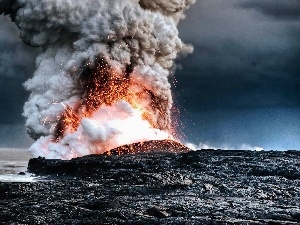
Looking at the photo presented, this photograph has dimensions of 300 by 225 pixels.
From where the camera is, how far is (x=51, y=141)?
5784 centimetres

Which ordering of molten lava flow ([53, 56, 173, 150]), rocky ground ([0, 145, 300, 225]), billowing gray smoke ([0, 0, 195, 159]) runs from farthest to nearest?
molten lava flow ([53, 56, 173, 150])
billowing gray smoke ([0, 0, 195, 159])
rocky ground ([0, 145, 300, 225])

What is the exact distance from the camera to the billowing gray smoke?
56.2 m

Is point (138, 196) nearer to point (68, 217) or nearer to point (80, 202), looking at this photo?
point (80, 202)

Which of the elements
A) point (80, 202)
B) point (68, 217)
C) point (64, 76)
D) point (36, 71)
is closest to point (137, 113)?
point (64, 76)

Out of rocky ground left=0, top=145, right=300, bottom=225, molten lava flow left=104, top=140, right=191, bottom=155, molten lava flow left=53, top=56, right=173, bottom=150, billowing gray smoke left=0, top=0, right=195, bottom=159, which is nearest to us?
rocky ground left=0, top=145, right=300, bottom=225

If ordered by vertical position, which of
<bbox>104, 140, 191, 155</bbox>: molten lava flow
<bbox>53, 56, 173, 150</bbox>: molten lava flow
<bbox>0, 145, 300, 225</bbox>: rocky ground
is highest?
<bbox>53, 56, 173, 150</bbox>: molten lava flow

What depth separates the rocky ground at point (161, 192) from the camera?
19062 mm

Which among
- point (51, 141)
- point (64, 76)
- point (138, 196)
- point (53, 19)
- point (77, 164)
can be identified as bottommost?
point (138, 196)

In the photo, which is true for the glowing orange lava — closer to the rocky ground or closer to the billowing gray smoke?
the billowing gray smoke

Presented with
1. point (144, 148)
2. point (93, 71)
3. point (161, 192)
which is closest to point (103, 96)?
point (93, 71)

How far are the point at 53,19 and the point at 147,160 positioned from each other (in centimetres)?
2522

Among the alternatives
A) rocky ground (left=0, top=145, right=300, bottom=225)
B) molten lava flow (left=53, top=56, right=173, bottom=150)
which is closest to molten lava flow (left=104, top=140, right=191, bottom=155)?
molten lava flow (left=53, top=56, right=173, bottom=150)

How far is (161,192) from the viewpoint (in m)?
27.5

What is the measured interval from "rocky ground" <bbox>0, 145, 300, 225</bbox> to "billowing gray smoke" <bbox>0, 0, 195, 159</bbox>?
10.7m
